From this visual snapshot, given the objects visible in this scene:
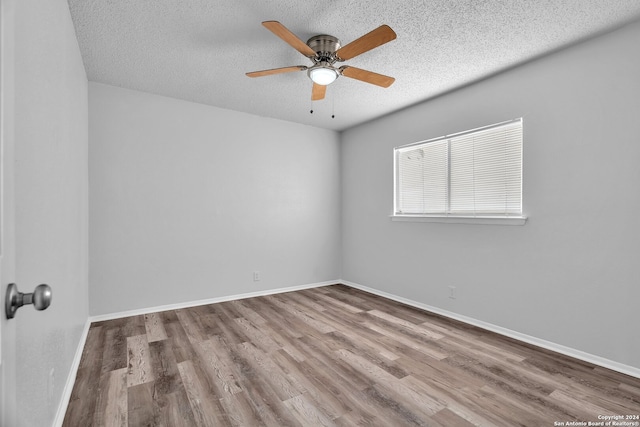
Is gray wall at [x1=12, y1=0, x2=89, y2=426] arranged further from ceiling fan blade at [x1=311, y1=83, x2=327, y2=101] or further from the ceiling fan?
ceiling fan blade at [x1=311, y1=83, x2=327, y2=101]

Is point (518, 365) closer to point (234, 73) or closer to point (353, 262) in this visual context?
point (353, 262)

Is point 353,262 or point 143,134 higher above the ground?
point 143,134

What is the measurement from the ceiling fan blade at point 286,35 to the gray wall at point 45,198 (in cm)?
111

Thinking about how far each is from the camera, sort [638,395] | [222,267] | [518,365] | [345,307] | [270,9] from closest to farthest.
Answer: [638,395] < [270,9] < [518,365] < [345,307] < [222,267]

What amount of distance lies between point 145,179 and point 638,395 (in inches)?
183

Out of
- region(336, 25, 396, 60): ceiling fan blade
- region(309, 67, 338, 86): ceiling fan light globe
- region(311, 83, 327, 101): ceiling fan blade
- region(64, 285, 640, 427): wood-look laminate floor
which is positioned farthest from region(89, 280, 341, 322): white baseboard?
region(336, 25, 396, 60): ceiling fan blade

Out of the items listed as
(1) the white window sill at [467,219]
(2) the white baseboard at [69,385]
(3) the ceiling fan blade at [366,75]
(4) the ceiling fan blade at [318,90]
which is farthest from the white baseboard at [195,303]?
(3) the ceiling fan blade at [366,75]

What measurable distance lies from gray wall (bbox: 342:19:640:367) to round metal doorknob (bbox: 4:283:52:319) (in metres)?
3.25

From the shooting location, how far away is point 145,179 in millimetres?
3566

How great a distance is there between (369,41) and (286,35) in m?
0.55

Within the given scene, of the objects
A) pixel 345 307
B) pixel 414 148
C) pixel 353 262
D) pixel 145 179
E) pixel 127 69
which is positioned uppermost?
pixel 127 69

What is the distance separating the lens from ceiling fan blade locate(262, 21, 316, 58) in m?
1.85

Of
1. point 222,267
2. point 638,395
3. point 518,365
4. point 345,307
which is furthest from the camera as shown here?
point 222,267

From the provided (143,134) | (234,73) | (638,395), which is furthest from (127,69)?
(638,395)
